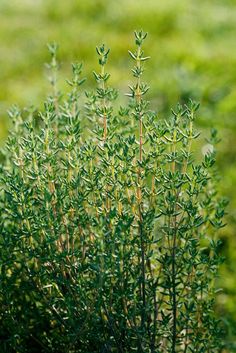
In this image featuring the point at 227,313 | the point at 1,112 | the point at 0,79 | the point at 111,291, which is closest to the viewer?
the point at 111,291

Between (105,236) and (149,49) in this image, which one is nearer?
(105,236)

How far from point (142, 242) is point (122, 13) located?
16.2 ft

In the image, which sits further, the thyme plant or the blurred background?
the blurred background

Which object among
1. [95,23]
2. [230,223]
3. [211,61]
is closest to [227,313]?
[230,223]

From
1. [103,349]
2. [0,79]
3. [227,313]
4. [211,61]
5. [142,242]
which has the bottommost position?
[103,349]

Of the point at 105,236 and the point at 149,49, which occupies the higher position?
the point at 149,49

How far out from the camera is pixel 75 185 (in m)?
1.90

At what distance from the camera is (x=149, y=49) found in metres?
5.78

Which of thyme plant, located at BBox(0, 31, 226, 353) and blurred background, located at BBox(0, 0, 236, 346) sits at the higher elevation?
blurred background, located at BBox(0, 0, 236, 346)

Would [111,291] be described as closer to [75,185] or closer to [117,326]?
[117,326]

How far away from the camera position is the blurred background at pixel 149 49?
4828 mm

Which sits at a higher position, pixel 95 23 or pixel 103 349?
pixel 95 23

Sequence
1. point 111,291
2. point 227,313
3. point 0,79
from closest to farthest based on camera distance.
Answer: point 111,291 < point 227,313 < point 0,79

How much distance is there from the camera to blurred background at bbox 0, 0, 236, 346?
4828mm
